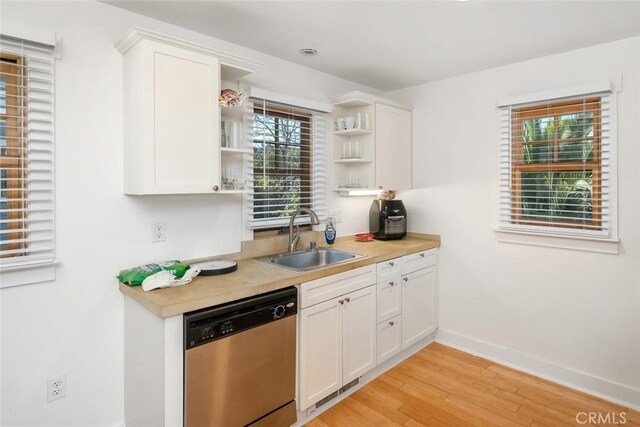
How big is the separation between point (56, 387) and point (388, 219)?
8.61 feet

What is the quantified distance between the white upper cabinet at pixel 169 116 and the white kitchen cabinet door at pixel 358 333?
1191 mm

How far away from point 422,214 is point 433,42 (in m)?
1.62

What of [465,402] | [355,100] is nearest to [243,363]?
[465,402]

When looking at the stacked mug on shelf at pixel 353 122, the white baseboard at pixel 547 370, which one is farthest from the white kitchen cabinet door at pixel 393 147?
the white baseboard at pixel 547 370

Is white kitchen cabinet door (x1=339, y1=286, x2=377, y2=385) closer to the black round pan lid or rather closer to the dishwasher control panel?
the dishwasher control panel

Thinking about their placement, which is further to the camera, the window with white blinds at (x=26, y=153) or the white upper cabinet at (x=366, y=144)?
Result: the white upper cabinet at (x=366, y=144)

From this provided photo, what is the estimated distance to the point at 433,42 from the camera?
2486mm

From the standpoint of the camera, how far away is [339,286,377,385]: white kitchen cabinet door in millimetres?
2432

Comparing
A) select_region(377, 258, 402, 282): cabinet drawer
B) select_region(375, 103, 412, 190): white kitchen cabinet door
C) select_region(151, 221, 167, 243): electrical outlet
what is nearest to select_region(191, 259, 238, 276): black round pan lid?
select_region(151, 221, 167, 243): electrical outlet

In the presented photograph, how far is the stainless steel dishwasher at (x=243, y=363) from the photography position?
1.65m

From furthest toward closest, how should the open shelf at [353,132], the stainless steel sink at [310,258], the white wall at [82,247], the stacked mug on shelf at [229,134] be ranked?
the open shelf at [353,132]
the stainless steel sink at [310,258]
the stacked mug on shelf at [229,134]
the white wall at [82,247]

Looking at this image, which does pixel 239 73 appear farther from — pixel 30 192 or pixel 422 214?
pixel 422 214

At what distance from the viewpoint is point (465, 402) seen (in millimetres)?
2449

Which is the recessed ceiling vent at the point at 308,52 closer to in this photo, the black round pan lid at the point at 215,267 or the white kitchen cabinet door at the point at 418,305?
the black round pan lid at the point at 215,267
